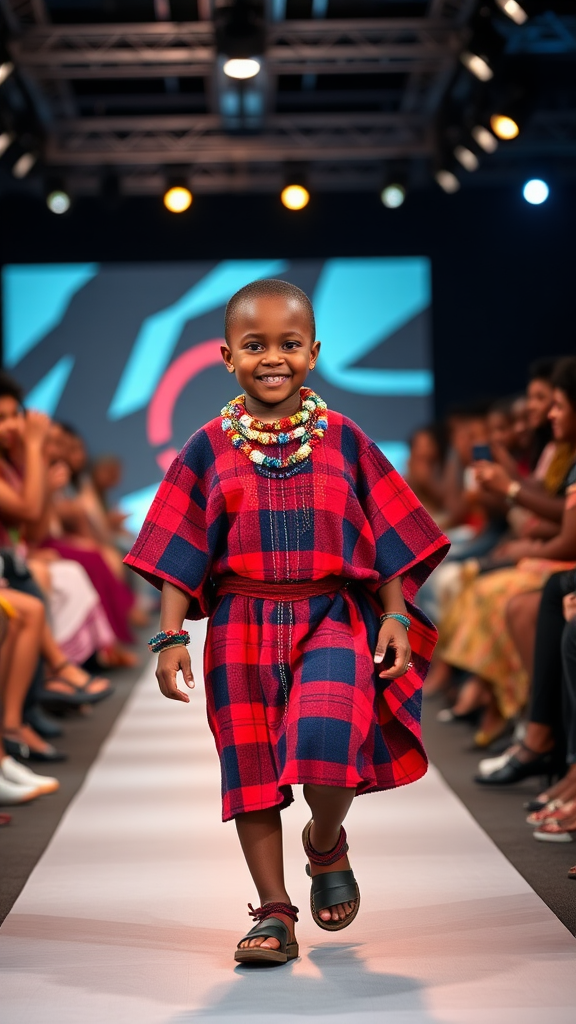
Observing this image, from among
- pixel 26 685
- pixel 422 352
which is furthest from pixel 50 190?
pixel 26 685

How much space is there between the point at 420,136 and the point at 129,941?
7.54 metres

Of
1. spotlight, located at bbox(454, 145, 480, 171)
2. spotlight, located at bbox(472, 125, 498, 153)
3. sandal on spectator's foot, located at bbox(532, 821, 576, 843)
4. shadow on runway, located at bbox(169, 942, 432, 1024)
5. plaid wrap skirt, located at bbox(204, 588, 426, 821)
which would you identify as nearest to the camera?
shadow on runway, located at bbox(169, 942, 432, 1024)

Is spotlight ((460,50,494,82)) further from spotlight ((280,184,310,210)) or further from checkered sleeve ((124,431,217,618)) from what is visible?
checkered sleeve ((124,431,217,618))

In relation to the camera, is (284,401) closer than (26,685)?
Yes

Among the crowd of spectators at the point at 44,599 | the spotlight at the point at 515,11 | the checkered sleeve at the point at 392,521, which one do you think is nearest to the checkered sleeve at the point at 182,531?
the checkered sleeve at the point at 392,521

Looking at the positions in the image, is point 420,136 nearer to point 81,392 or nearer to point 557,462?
point 81,392

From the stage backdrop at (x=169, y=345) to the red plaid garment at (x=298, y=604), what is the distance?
8550mm

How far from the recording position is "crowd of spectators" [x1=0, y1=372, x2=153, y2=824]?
408 cm

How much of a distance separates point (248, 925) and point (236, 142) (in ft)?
24.2

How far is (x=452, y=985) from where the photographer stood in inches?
80.7

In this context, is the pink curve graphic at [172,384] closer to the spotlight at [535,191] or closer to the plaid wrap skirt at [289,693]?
the spotlight at [535,191]

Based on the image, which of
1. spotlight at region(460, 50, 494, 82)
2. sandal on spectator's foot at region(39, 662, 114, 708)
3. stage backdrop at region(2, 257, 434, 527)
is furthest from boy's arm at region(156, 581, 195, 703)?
stage backdrop at region(2, 257, 434, 527)

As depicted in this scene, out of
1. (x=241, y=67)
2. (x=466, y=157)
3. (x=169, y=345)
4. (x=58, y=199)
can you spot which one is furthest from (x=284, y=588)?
(x=169, y=345)

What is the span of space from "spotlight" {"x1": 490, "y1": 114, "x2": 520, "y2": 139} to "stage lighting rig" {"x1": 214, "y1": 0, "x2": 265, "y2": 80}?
1306mm
